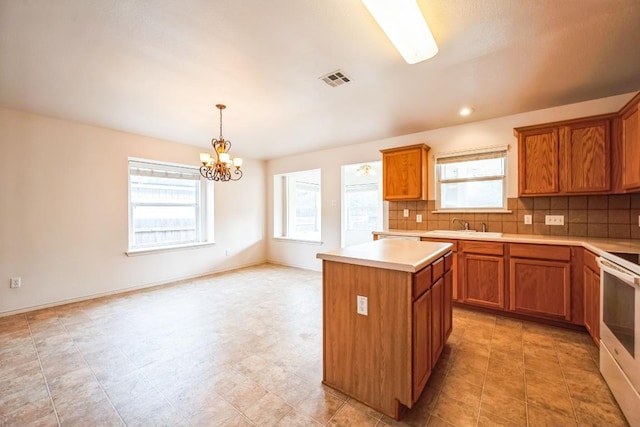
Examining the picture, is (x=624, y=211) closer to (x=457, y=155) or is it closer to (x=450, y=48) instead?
(x=457, y=155)

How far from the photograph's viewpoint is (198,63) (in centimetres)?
218

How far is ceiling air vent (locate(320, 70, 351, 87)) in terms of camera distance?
235 centimetres

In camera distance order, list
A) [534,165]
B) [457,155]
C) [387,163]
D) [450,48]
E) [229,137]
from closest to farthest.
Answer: [450,48]
[534,165]
[457,155]
[387,163]
[229,137]

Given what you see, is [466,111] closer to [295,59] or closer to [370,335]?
[295,59]

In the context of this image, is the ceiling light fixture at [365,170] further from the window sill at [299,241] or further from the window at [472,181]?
the window at [472,181]

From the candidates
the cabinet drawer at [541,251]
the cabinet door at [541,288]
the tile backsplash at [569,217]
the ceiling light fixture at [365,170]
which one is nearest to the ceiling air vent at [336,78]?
the tile backsplash at [569,217]

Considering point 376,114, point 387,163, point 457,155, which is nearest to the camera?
point 376,114

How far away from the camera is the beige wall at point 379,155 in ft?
10.1

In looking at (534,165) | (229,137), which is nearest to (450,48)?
(534,165)

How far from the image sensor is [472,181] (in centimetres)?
367

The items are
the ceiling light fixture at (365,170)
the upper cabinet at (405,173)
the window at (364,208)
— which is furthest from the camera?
the window at (364,208)

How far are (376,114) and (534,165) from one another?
1.90 m

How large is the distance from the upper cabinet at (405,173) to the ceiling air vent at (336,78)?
173 centimetres

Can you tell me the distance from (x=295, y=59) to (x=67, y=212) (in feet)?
11.9
